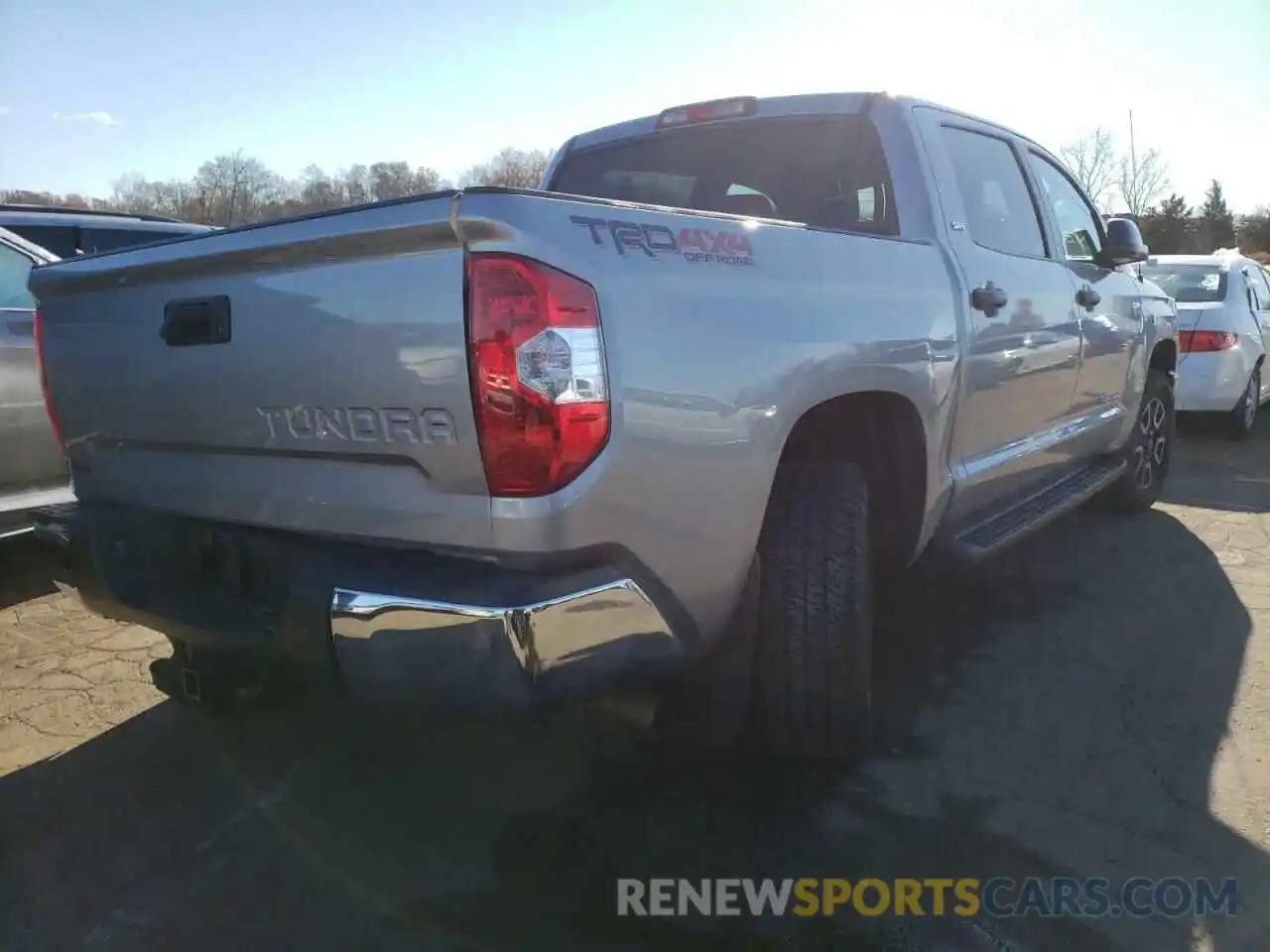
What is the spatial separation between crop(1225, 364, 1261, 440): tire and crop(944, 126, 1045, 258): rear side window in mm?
5169

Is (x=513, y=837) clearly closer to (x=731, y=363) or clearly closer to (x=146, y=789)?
(x=146, y=789)

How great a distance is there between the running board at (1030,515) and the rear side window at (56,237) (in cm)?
597

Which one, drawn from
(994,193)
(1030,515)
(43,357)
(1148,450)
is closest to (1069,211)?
(994,193)

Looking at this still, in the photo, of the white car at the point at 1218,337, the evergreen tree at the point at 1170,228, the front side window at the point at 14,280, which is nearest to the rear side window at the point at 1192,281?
the white car at the point at 1218,337

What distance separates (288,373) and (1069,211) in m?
3.94

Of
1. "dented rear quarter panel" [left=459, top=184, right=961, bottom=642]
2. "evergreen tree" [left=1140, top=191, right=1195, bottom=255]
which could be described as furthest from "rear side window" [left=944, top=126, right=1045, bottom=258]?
"evergreen tree" [left=1140, top=191, right=1195, bottom=255]

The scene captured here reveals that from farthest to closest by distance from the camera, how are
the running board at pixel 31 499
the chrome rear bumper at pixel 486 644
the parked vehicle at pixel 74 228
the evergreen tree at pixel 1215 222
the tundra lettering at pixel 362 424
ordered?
the evergreen tree at pixel 1215 222 < the parked vehicle at pixel 74 228 < the running board at pixel 31 499 < the tundra lettering at pixel 362 424 < the chrome rear bumper at pixel 486 644

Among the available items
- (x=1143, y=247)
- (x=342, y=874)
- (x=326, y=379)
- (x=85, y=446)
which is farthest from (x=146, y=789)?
(x=1143, y=247)

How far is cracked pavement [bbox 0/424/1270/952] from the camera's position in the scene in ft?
7.23

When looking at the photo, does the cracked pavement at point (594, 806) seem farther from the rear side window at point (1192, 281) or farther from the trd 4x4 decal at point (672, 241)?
the rear side window at point (1192, 281)

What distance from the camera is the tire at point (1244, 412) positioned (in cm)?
828

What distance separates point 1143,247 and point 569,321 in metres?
3.73

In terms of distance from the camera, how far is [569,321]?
1840 millimetres

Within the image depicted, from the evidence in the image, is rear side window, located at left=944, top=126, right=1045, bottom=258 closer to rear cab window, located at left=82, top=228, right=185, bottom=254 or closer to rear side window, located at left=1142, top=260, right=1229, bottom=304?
rear side window, located at left=1142, top=260, right=1229, bottom=304
